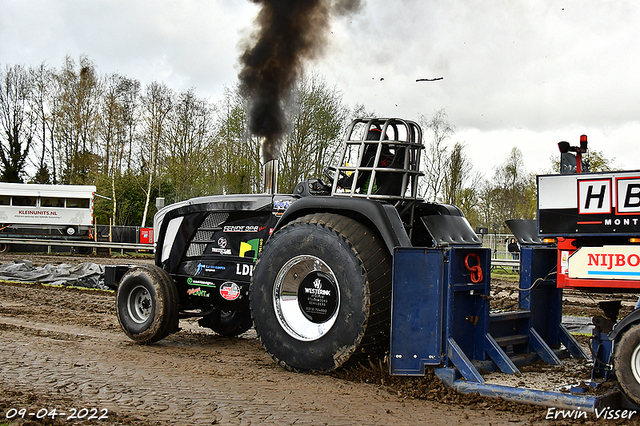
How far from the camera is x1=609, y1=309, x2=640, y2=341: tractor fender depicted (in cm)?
438

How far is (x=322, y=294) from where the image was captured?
18.4 ft

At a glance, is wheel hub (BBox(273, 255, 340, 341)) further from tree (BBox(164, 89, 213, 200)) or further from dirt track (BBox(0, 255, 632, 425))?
tree (BBox(164, 89, 213, 200))

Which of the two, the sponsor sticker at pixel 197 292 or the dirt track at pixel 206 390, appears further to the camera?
the sponsor sticker at pixel 197 292

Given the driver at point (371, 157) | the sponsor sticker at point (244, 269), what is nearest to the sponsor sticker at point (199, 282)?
the sponsor sticker at point (244, 269)

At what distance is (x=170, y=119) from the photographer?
38.4 meters

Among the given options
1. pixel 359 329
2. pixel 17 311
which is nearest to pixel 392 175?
pixel 359 329

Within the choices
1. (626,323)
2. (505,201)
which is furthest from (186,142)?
(626,323)

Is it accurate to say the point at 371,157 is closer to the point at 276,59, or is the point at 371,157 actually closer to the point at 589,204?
the point at 589,204

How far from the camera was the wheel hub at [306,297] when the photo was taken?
5566 mm

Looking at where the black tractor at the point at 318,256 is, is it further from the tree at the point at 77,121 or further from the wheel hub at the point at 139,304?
the tree at the point at 77,121

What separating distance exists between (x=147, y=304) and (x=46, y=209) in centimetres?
2958

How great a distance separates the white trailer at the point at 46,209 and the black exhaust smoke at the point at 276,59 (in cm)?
2459

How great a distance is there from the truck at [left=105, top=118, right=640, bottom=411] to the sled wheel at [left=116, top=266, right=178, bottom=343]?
0.02 m

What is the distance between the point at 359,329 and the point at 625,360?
2077mm
